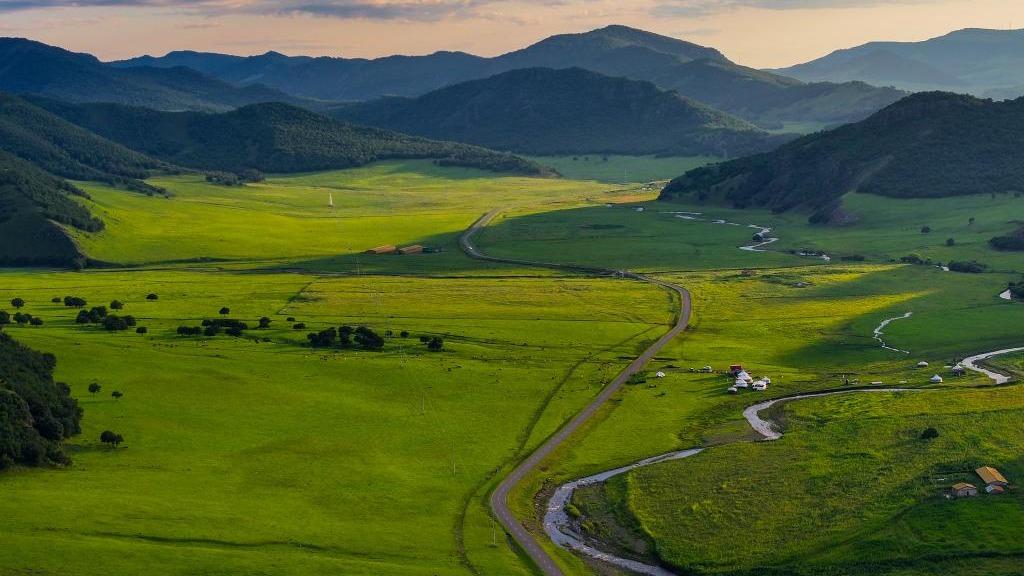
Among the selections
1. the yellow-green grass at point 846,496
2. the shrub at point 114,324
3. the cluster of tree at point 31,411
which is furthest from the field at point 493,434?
the cluster of tree at point 31,411

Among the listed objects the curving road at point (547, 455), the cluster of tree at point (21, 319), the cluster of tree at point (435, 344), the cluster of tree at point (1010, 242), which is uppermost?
the cluster of tree at point (1010, 242)

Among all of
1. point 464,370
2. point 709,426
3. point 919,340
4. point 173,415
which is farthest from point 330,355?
point 919,340

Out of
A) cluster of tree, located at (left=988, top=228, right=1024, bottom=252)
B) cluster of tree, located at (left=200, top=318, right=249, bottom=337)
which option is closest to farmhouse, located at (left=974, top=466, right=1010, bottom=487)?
cluster of tree, located at (left=200, top=318, right=249, bottom=337)

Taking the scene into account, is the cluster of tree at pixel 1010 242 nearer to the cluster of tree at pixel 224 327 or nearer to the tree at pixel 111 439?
the cluster of tree at pixel 224 327

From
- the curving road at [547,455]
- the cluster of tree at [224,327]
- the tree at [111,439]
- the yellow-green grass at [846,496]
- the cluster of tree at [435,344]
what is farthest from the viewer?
the cluster of tree at [224,327]

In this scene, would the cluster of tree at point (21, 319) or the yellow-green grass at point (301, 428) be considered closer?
the yellow-green grass at point (301, 428)

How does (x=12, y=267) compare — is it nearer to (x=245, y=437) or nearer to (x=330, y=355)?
(x=330, y=355)
